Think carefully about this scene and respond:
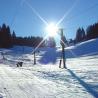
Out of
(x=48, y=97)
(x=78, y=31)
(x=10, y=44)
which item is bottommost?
(x=48, y=97)

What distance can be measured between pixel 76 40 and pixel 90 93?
142m

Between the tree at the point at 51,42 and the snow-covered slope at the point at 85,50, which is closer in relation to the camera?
the snow-covered slope at the point at 85,50

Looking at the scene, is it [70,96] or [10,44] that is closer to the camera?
[70,96]

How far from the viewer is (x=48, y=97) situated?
1124 centimetres

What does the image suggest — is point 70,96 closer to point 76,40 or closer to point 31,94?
point 31,94

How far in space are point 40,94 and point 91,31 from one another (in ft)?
396

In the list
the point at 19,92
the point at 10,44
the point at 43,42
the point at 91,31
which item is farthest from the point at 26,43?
the point at 19,92

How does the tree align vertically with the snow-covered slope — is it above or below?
above

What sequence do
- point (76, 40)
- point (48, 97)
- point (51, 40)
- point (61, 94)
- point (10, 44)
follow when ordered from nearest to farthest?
point (48, 97)
point (61, 94)
point (10, 44)
point (76, 40)
point (51, 40)

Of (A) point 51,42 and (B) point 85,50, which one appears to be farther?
(A) point 51,42

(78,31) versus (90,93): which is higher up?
(78,31)

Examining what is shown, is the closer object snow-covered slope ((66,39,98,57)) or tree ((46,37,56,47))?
snow-covered slope ((66,39,98,57))

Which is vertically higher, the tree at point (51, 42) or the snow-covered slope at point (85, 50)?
the tree at point (51, 42)

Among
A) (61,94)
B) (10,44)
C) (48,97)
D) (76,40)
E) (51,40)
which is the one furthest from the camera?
(51,40)
